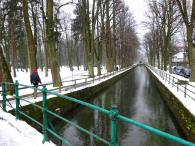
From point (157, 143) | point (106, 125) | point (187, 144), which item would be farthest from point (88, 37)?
point (187, 144)

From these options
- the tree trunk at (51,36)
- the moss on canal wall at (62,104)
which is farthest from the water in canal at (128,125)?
the tree trunk at (51,36)

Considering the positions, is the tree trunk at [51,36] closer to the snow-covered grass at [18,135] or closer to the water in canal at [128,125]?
the water in canal at [128,125]

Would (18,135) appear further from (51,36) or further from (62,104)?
(51,36)

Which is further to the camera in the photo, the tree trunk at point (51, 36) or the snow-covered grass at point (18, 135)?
the tree trunk at point (51, 36)

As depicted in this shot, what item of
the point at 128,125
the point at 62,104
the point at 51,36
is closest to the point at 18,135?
the point at 128,125

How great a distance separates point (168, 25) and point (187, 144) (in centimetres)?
3254

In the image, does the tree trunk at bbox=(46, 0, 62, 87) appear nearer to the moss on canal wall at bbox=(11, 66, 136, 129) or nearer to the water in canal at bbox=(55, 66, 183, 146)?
the moss on canal wall at bbox=(11, 66, 136, 129)

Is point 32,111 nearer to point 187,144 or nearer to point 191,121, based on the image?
point 191,121

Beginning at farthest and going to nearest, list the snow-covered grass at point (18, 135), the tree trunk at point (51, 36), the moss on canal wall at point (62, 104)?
the tree trunk at point (51, 36) → the moss on canal wall at point (62, 104) → the snow-covered grass at point (18, 135)

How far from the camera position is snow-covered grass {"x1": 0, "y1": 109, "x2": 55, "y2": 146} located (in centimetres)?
524

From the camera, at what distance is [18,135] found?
582 cm

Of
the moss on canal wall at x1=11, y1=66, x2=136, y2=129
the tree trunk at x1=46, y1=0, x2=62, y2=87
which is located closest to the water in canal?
the moss on canal wall at x1=11, y1=66, x2=136, y2=129

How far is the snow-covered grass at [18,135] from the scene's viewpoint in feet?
17.2

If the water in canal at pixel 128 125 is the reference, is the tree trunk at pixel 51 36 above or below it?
above
